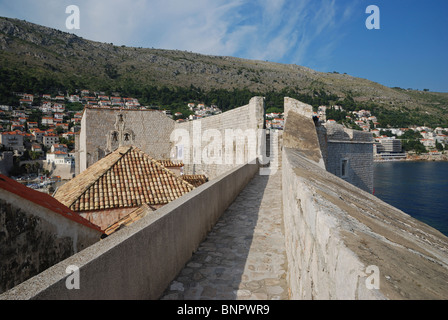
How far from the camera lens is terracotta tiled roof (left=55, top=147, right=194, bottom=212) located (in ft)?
24.8

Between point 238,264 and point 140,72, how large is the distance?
320ft

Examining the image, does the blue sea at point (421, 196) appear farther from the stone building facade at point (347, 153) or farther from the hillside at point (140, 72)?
the hillside at point (140, 72)

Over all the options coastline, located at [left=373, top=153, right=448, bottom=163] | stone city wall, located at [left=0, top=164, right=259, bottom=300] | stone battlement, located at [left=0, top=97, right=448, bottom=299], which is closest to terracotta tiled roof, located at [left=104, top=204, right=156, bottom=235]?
stone battlement, located at [left=0, top=97, right=448, bottom=299]

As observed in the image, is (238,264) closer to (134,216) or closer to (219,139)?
(134,216)

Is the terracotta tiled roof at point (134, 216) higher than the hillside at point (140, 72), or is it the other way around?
the hillside at point (140, 72)

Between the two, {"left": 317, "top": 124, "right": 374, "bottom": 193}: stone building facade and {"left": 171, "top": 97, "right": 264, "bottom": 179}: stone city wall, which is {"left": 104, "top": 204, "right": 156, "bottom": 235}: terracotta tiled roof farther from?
{"left": 317, "top": 124, "right": 374, "bottom": 193}: stone building facade

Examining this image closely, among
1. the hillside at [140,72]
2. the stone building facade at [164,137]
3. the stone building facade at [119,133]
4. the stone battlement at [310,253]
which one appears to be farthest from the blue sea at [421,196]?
the hillside at [140,72]

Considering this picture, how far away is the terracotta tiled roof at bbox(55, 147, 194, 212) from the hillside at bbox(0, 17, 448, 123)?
7825cm

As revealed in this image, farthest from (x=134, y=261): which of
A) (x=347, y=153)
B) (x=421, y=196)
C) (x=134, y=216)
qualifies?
(x=421, y=196)

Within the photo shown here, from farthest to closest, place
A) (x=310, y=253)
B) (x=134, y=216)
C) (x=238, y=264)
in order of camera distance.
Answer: (x=134, y=216) < (x=238, y=264) < (x=310, y=253)

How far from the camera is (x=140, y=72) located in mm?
91312

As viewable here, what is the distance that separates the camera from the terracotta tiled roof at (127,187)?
756 centimetres

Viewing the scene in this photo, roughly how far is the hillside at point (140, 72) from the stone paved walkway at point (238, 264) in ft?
276
